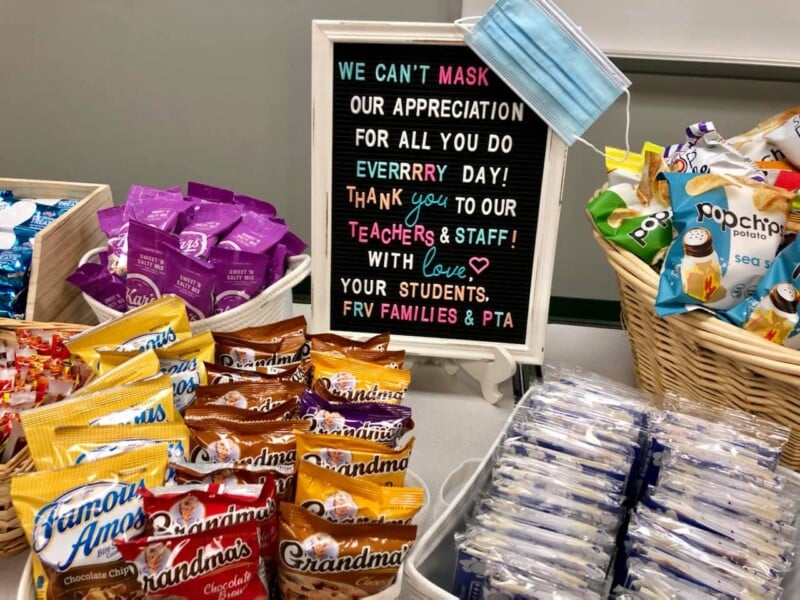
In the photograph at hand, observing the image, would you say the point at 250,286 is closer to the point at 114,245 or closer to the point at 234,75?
the point at 114,245

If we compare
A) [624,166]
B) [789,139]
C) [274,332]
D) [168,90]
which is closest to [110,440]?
[274,332]

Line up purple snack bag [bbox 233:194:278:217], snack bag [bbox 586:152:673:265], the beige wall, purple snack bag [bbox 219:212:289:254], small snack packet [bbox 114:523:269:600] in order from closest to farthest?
1. small snack packet [bbox 114:523:269:600]
2. snack bag [bbox 586:152:673:265]
3. purple snack bag [bbox 219:212:289:254]
4. purple snack bag [bbox 233:194:278:217]
5. the beige wall

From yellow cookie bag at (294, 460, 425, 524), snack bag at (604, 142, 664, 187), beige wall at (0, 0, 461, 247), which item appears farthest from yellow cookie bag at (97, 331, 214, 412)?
beige wall at (0, 0, 461, 247)

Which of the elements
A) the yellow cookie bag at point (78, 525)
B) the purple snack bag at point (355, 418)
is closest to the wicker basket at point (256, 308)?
the purple snack bag at point (355, 418)

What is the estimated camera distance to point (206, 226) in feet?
3.71

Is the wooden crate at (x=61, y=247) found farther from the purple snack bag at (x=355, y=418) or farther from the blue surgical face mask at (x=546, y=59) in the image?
the blue surgical face mask at (x=546, y=59)

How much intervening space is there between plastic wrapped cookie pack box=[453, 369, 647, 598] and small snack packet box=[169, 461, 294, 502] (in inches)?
8.7

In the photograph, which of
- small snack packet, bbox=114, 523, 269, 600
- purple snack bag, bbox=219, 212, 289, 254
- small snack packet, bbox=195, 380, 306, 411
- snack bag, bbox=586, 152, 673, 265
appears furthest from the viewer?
purple snack bag, bbox=219, 212, 289, 254

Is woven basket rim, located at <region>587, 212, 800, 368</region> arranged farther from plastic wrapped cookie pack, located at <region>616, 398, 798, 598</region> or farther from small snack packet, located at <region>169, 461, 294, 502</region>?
small snack packet, located at <region>169, 461, 294, 502</region>

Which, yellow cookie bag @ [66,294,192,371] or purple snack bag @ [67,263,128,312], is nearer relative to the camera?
yellow cookie bag @ [66,294,192,371]

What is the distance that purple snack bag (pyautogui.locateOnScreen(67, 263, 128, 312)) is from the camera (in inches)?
42.4

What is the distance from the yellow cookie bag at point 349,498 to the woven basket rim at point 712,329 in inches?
16.7

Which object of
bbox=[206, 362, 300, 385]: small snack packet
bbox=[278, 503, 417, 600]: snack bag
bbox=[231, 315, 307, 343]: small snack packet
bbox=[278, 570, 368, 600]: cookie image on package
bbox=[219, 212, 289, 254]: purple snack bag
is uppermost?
bbox=[219, 212, 289, 254]: purple snack bag

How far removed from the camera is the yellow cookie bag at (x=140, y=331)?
3.13ft
